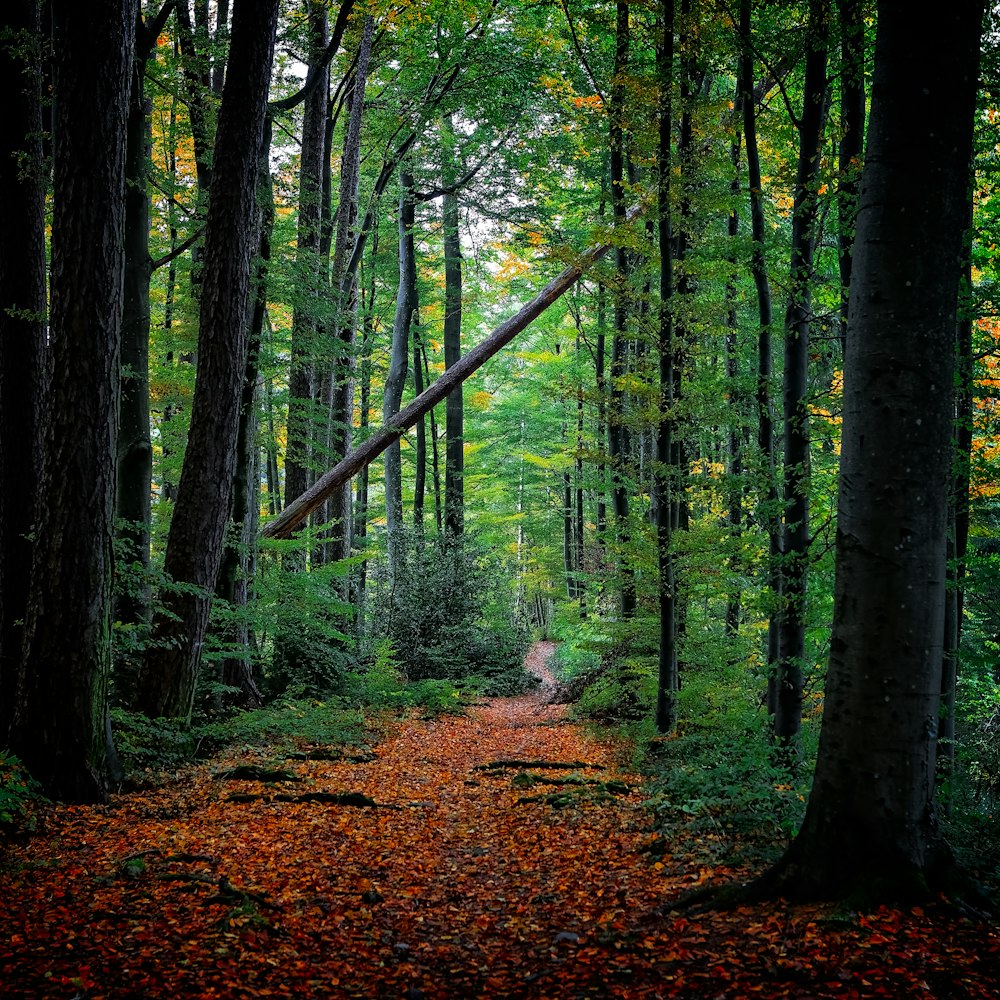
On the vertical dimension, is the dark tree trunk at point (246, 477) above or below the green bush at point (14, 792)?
above

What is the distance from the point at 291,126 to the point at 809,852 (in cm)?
1844

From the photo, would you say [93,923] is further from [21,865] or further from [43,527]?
[43,527]

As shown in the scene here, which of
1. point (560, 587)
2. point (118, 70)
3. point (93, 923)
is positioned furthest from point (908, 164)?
point (560, 587)

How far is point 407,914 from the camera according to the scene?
4074mm

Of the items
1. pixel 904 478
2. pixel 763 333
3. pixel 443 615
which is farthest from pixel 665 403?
pixel 443 615

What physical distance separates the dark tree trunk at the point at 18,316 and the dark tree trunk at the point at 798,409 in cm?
674

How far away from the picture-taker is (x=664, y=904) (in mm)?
3914

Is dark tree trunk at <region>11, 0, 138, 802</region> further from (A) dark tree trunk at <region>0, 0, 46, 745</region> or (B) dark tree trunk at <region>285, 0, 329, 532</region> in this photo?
(B) dark tree trunk at <region>285, 0, 329, 532</region>

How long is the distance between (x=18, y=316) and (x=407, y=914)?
5924 mm

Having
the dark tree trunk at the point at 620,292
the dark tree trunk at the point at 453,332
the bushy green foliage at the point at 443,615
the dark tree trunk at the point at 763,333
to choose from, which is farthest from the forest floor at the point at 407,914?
the dark tree trunk at the point at 453,332

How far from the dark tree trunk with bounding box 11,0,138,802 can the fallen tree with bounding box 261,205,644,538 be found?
5887 millimetres

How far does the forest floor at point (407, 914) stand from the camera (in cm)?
289

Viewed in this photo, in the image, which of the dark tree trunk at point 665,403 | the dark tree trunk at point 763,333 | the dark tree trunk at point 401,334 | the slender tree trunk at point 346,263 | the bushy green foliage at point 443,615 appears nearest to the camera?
the dark tree trunk at point 763,333

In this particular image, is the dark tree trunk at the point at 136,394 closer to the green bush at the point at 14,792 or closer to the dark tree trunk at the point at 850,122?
the green bush at the point at 14,792
